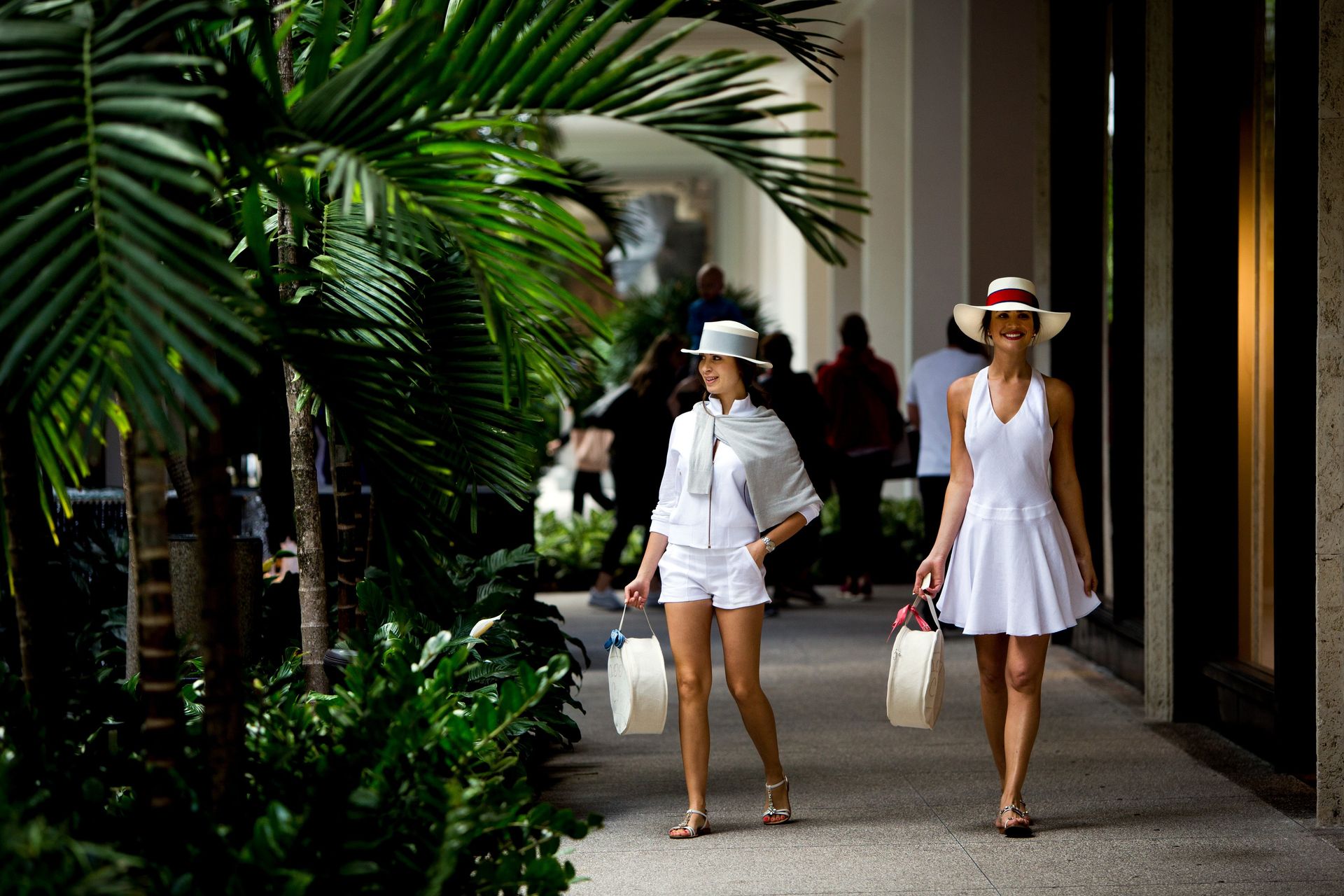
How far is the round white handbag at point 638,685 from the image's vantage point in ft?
14.4

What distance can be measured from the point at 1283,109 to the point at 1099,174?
318cm

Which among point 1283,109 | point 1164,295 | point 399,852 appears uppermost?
point 1283,109

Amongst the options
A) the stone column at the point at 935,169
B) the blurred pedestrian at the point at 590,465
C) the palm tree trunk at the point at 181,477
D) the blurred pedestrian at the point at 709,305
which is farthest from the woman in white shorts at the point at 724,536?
the stone column at the point at 935,169

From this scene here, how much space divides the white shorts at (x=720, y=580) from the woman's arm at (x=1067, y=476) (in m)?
1.02

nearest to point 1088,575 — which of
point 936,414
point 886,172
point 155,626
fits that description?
point 155,626

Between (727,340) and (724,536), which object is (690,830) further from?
(727,340)

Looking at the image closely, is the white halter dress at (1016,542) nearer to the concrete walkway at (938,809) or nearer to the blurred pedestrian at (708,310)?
the concrete walkway at (938,809)

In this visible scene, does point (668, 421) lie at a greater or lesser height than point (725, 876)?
greater

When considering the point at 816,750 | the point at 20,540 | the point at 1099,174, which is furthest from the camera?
the point at 1099,174

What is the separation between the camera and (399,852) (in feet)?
9.28

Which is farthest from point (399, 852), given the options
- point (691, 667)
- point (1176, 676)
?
point (1176, 676)

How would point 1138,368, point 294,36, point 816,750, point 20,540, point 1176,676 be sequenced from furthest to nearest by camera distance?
point 1138,368 < point 1176,676 < point 816,750 < point 294,36 < point 20,540

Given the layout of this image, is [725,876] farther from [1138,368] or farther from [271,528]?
[271,528]

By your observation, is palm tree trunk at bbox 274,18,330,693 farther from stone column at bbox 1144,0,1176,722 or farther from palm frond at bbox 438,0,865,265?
stone column at bbox 1144,0,1176,722
